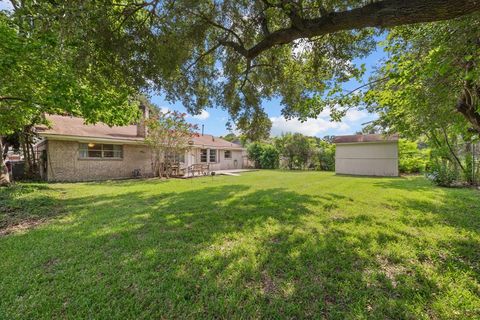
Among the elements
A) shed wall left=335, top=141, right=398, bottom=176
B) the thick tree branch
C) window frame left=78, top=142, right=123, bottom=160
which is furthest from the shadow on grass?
shed wall left=335, top=141, right=398, bottom=176

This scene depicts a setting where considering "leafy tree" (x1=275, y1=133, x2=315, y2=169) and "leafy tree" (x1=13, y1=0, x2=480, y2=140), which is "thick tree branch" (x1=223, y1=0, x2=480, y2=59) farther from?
"leafy tree" (x1=275, y1=133, x2=315, y2=169)

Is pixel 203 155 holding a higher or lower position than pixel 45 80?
lower

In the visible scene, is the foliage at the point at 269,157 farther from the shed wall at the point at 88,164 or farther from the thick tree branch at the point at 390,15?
the thick tree branch at the point at 390,15

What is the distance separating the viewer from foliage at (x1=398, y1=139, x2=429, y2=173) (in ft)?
54.9

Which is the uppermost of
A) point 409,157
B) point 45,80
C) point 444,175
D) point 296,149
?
point 45,80

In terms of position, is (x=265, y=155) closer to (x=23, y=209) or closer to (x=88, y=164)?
(x=88, y=164)

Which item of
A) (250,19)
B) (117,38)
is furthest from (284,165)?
(117,38)

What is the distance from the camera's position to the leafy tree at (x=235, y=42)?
10.6ft

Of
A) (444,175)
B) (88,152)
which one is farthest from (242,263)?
(88,152)

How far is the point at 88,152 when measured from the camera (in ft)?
42.8

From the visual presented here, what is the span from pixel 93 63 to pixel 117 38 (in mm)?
730

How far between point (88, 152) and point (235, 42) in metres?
11.7

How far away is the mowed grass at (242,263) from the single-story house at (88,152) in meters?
7.15

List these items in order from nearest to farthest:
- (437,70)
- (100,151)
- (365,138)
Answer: (437,70) → (100,151) → (365,138)
